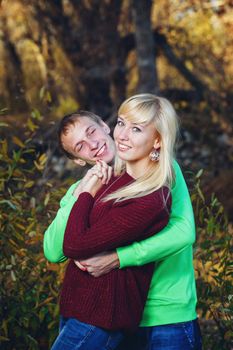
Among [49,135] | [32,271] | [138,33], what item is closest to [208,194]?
[49,135]

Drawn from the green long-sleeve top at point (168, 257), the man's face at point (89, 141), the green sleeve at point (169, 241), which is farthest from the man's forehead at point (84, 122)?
the green sleeve at point (169, 241)

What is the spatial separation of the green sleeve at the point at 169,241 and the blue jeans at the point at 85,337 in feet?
0.82

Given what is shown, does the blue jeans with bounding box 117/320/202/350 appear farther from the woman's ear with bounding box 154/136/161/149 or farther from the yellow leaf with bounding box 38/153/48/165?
the yellow leaf with bounding box 38/153/48/165

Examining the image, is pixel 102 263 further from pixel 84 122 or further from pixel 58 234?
pixel 84 122

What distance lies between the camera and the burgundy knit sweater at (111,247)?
2.63 m

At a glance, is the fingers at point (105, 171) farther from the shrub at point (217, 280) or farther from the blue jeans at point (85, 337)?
the shrub at point (217, 280)

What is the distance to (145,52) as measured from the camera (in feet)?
36.6

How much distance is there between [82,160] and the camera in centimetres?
321

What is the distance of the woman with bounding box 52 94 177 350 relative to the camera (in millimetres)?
2641

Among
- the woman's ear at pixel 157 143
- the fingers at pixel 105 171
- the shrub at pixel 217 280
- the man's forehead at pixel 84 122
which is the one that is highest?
the woman's ear at pixel 157 143

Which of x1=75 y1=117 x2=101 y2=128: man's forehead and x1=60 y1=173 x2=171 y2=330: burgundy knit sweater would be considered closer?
x1=60 y1=173 x2=171 y2=330: burgundy knit sweater

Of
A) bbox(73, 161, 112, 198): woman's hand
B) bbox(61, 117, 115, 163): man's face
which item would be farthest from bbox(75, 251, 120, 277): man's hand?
bbox(61, 117, 115, 163): man's face

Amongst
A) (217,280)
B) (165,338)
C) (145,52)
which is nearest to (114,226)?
(165,338)

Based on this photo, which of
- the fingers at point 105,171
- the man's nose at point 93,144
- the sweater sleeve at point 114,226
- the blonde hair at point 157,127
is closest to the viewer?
the sweater sleeve at point 114,226
